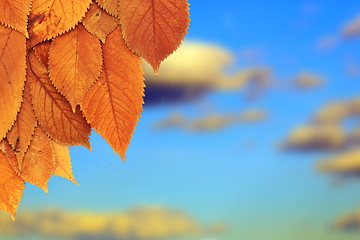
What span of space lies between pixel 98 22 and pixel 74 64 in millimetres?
125

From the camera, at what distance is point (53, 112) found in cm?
116

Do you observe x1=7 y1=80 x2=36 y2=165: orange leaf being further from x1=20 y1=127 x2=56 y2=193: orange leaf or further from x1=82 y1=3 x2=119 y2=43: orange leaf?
x1=82 y1=3 x2=119 y2=43: orange leaf

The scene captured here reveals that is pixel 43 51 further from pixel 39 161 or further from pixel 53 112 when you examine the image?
pixel 39 161

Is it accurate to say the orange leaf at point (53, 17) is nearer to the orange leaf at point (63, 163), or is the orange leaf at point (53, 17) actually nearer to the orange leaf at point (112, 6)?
the orange leaf at point (112, 6)

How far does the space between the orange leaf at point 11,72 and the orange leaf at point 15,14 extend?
0.02 meters

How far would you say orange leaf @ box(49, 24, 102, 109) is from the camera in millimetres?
1097

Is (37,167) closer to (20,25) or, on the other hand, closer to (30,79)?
(30,79)

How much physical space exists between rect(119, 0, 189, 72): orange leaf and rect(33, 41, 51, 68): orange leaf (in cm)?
20

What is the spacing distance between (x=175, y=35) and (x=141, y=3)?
121 millimetres

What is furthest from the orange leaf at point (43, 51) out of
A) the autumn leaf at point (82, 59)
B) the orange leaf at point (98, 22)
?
the orange leaf at point (98, 22)

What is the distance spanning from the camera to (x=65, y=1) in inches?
43.0

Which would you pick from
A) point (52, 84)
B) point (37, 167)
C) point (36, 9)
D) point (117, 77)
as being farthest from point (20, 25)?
point (37, 167)

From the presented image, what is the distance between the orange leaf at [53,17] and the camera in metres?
1.08

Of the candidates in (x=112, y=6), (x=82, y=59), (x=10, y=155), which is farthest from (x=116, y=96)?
(x=10, y=155)
